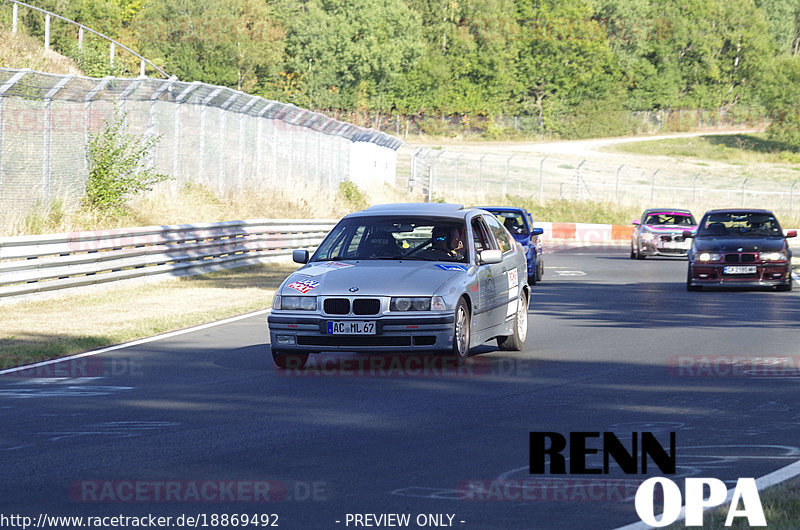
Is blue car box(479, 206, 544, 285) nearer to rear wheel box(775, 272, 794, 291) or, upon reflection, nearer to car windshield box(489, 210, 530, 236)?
car windshield box(489, 210, 530, 236)

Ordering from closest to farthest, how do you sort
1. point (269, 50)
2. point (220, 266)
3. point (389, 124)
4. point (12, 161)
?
point (12, 161) → point (220, 266) → point (269, 50) → point (389, 124)

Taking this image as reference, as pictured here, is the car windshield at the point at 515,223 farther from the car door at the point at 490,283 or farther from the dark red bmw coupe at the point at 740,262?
the car door at the point at 490,283

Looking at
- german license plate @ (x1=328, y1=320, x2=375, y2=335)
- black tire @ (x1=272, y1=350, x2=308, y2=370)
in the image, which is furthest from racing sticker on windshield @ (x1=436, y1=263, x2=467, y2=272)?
black tire @ (x1=272, y1=350, x2=308, y2=370)

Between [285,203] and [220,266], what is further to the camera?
[285,203]

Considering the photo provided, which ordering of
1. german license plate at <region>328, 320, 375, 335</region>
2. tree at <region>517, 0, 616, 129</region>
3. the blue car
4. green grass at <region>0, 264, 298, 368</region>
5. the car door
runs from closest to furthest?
german license plate at <region>328, 320, 375, 335</region>, the car door, green grass at <region>0, 264, 298, 368</region>, the blue car, tree at <region>517, 0, 616, 129</region>

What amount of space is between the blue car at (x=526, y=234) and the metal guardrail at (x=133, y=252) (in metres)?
5.55

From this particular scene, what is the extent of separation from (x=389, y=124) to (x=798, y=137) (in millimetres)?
33152

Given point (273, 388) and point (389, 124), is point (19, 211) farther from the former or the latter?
point (389, 124)

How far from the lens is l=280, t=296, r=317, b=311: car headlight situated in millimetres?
11750

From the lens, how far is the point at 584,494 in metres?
6.76

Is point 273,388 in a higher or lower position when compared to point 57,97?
lower

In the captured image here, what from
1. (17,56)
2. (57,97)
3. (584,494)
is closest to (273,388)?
(584,494)

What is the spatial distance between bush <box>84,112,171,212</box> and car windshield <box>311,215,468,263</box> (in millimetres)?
13333

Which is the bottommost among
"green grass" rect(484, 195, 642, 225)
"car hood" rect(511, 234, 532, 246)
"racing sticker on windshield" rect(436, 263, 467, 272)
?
"green grass" rect(484, 195, 642, 225)
